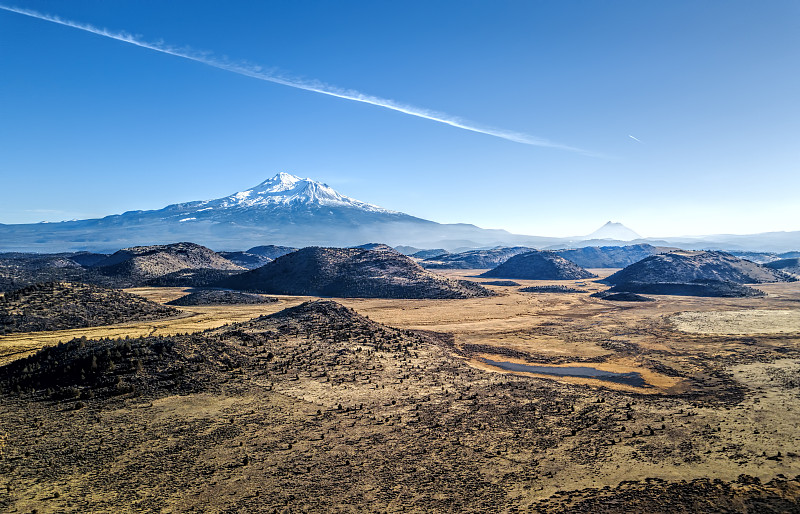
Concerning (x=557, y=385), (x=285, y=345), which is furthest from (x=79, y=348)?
(x=557, y=385)

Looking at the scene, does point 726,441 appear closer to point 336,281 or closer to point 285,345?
point 285,345

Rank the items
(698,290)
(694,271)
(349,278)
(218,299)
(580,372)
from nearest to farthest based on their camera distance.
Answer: (580,372) < (218,299) < (698,290) < (349,278) < (694,271)

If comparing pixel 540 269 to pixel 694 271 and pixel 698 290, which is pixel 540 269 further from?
pixel 698 290

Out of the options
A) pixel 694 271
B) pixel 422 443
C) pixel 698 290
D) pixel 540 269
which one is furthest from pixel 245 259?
pixel 422 443

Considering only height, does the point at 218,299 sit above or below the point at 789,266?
below

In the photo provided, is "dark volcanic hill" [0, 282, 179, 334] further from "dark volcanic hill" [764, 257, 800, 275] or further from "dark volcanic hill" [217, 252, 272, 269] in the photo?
"dark volcanic hill" [764, 257, 800, 275]

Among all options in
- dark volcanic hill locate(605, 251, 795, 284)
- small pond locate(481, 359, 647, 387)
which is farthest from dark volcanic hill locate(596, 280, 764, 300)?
small pond locate(481, 359, 647, 387)
